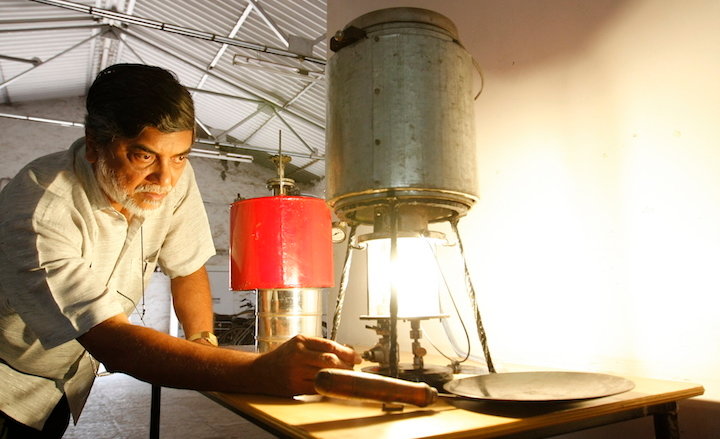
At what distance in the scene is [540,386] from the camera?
0.92 metres

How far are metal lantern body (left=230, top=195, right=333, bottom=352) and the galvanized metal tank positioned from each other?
1.06ft

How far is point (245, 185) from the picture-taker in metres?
12.0

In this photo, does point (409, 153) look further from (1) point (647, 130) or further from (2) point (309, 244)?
(1) point (647, 130)

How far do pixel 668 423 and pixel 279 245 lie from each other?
44.2 inches

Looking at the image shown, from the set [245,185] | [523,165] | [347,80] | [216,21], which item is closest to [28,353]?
[347,80]

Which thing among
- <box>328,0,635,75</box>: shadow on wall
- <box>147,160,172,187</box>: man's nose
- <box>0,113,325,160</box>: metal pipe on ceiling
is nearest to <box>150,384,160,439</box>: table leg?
<box>147,160,172,187</box>: man's nose

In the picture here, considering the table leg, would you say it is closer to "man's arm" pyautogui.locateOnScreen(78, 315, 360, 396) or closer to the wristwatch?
the wristwatch

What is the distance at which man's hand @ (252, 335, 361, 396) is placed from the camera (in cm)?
90

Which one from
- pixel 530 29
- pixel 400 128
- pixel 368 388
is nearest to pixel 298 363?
pixel 368 388

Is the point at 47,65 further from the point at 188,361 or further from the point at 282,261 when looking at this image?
the point at 188,361

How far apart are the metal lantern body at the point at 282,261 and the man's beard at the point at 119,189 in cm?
34

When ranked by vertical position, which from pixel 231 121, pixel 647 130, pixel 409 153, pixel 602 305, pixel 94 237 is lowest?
pixel 602 305

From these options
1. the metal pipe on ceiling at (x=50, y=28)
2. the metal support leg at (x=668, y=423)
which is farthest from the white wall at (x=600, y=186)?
the metal pipe on ceiling at (x=50, y=28)

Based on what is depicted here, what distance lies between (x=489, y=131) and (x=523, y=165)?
210 millimetres
